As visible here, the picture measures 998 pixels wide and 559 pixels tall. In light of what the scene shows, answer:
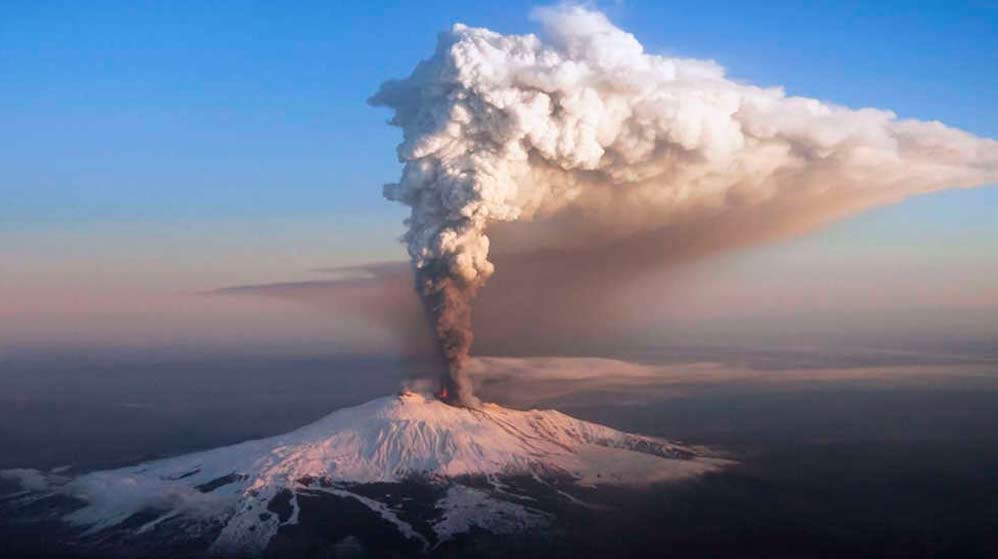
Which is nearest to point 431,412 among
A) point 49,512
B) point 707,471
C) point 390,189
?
point 390,189

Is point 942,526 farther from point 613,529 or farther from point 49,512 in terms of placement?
point 49,512

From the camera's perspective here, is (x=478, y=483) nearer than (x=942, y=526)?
No

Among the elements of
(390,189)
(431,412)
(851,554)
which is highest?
(390,189)

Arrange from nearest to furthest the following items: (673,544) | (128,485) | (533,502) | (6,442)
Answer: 1. (673,544)
2. (533,502)
3. (128,485)
4. (6,442)

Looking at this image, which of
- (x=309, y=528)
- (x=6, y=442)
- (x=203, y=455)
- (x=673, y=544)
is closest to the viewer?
(x=673, y=544)

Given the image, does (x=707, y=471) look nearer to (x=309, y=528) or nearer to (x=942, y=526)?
(x=942, y=526)

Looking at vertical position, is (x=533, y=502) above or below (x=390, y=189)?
below

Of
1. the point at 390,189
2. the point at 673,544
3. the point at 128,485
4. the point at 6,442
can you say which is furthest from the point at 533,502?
the point at 6,442
